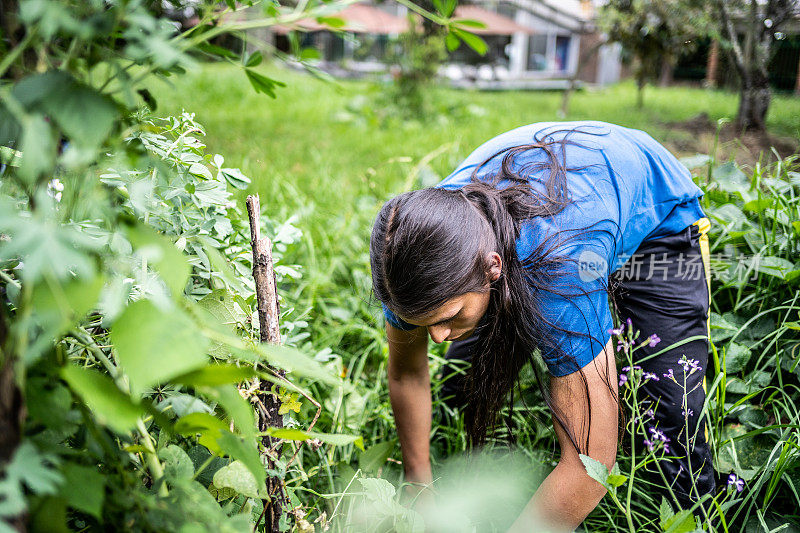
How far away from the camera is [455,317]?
1.29 m

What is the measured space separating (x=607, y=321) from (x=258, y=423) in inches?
30.8

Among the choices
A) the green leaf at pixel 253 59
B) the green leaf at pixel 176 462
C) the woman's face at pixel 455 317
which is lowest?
the green leaf at pixel 176 462

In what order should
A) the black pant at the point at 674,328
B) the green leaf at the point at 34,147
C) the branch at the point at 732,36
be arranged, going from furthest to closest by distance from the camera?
the branch at the point at 732,36 → the black pant at the point at 674,328 → the green leaf at the point at 34,147

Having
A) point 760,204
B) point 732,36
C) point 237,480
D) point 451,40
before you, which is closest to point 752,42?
point 732,36

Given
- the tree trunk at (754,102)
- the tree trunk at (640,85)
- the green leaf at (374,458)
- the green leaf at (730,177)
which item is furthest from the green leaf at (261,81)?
the tree trunk at (640,85)

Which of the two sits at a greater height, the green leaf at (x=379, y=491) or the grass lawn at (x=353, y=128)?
the grass lawn at (x=353, y=128)

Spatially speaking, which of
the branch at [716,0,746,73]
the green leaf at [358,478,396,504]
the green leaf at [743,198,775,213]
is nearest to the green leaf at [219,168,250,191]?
the green leaf at [358,478,396,504]

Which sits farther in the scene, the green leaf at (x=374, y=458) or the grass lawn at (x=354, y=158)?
the grass lawn at (x=354, y=158)

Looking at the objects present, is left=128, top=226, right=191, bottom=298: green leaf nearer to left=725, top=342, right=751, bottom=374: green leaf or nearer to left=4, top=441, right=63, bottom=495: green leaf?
left=4, top=441, right=63, bottom=495: green leaf

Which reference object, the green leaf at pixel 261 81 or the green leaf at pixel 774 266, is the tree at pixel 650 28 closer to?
the green leaf at pixel 774 266

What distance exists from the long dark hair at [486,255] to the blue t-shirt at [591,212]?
0.02m

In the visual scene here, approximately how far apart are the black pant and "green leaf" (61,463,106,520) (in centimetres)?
134

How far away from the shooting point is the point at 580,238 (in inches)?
51.5

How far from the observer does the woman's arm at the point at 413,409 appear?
174cm
